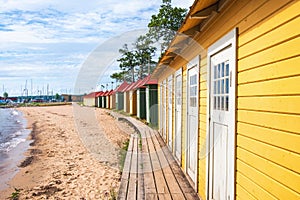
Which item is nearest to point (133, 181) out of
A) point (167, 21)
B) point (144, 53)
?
point (167, 21)

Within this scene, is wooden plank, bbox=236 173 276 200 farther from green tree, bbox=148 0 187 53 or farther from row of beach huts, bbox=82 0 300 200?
green tree, bbox=148 0 187 53

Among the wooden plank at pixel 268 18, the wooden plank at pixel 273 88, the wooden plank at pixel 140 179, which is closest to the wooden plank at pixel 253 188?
the wooden plank at pixel 273 88


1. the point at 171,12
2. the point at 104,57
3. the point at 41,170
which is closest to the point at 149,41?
the point at 171,12

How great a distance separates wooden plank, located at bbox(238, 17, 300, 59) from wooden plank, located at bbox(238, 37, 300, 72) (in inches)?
1.3

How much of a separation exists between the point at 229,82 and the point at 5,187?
664cm

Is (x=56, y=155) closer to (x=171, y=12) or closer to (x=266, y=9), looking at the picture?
(x=266, y=9)

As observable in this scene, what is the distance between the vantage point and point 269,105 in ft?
6.46

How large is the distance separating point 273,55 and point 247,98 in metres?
0.53

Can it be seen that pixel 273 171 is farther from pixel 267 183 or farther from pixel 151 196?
pixel 151 196

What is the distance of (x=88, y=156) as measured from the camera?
1007 centimetres

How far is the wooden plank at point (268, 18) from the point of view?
1699mm

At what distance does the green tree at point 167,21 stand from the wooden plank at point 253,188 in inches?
907

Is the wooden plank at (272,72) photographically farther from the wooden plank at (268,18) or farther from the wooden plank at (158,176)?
the wooden plank at (158,176)

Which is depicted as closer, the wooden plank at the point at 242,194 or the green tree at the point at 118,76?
the wooden plank at the point at 242,194
